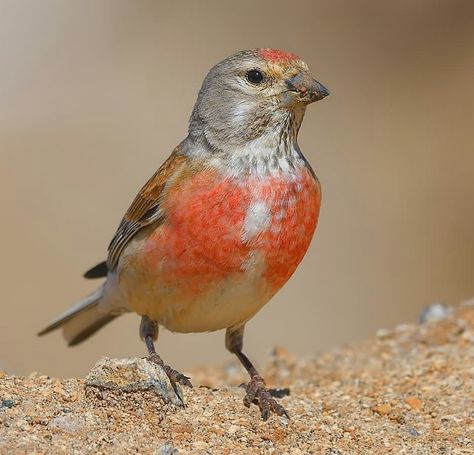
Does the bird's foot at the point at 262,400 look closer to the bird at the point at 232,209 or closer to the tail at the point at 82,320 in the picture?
the bird at the point at 232,209

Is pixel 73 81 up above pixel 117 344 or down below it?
above

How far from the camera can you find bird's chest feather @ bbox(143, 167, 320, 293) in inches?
221

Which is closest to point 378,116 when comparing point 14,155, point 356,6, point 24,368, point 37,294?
point 356,6

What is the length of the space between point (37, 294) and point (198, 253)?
7.61 metres

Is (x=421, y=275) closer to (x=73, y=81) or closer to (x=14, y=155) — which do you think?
(x=14, y=155)

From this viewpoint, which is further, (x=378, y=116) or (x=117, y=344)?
(x=378, y=116)

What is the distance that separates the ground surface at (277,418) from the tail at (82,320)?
4.75 ft

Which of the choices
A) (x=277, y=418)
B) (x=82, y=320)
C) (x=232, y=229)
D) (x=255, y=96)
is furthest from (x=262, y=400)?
(x=82, y=320)

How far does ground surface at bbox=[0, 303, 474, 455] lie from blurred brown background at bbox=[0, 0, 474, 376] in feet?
14.0

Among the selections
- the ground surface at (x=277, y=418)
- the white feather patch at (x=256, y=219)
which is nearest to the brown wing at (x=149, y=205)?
the white feather patch at (x=256, y=219)

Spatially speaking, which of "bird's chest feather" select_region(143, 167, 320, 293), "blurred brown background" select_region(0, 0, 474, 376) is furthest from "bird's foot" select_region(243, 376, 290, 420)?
"blurred brown background" select_region(0, 0, 474, 376)

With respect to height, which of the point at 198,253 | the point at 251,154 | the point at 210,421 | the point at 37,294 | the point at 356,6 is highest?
the point at 356,6

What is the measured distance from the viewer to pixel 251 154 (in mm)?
5805

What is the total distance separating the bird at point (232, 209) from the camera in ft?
18.5
